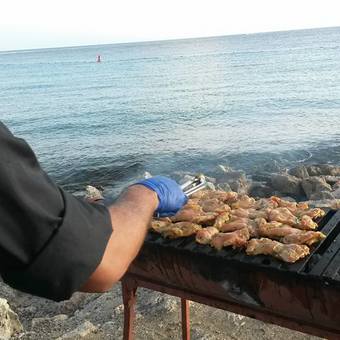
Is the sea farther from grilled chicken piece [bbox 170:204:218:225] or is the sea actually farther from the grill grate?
the grill grate

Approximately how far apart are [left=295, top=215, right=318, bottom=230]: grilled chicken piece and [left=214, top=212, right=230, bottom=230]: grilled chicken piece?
25.1 inches

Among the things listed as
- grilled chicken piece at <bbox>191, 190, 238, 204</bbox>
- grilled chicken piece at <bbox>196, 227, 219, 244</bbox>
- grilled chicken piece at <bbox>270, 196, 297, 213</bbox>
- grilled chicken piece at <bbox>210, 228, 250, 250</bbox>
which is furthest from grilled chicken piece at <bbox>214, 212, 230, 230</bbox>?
grilled chicken piece at <bbox>270, 196, 297, 213</bbox>

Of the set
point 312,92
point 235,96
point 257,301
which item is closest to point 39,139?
point 235,96

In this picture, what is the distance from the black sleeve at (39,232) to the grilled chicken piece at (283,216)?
238 cm

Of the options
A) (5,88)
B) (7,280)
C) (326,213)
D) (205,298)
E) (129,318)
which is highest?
(7,280)

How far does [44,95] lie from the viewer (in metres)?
47.0

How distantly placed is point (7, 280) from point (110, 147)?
2190 cm

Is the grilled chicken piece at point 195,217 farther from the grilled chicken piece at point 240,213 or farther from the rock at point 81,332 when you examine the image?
the rock at point 81,332

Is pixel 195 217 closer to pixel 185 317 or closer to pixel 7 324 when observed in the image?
pixel 185 317

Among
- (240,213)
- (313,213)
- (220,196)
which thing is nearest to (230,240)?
(240,213)

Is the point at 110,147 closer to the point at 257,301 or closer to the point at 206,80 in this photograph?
the point at 257,301

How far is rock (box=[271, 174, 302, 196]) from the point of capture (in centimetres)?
1330

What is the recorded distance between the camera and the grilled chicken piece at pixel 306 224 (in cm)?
368

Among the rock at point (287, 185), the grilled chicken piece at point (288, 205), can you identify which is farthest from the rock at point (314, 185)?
the grilled chicken piece at point (288, 205)
